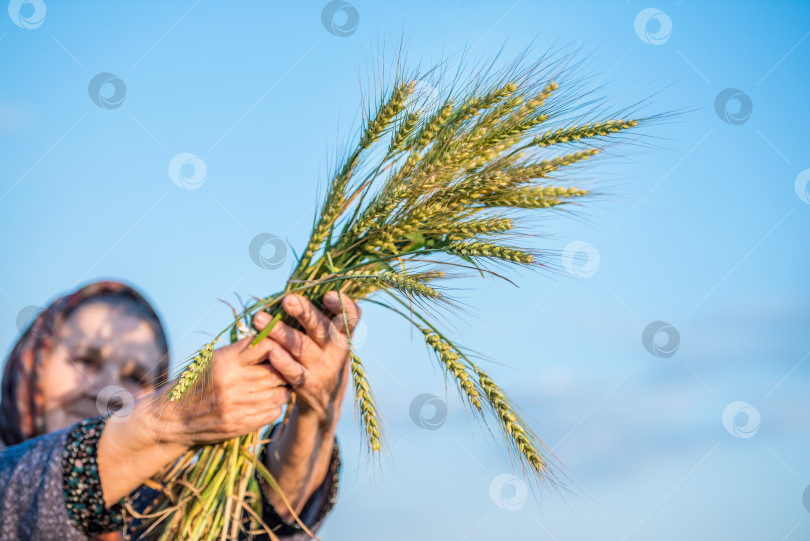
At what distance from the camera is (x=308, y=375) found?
61.9 inches

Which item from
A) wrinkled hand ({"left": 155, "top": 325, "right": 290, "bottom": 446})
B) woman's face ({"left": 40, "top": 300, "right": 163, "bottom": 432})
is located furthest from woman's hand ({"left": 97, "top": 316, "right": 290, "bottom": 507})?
woman's face ({"left": 40, "top": 300, "right": 163, "bottom": 432})

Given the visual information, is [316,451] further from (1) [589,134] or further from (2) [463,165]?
(1) [589,134]

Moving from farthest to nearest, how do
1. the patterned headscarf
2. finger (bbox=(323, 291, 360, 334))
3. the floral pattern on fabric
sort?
1. the patterned headscarf
2. the floral pattern on fabric
3. finger (bbox=(323, 291, 360, 334))

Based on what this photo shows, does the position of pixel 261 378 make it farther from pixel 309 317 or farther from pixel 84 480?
pixel 84 480

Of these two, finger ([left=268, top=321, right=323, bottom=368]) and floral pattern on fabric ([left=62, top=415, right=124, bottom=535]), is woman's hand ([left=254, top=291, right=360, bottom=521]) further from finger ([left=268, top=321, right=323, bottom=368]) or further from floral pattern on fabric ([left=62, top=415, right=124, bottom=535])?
floral pattern on fabric ([left=62, top=415, right=124, bottom=535])

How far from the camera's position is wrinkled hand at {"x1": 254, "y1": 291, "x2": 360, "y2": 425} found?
4.73 feet

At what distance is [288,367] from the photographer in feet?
4.90

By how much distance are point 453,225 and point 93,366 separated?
1.93m

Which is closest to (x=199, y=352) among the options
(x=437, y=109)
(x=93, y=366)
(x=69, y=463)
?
(x=69, y=463)

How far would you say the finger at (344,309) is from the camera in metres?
1.41

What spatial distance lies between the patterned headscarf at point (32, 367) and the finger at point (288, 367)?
1269mm

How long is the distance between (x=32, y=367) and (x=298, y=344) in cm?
164

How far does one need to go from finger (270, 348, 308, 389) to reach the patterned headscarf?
1.27 meters

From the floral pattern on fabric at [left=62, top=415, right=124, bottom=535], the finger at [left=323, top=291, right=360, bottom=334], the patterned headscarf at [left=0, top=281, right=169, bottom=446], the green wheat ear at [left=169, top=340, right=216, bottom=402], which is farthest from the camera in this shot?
the patterned headscarf at [left=0, top=281, right=169, bottom=446]
